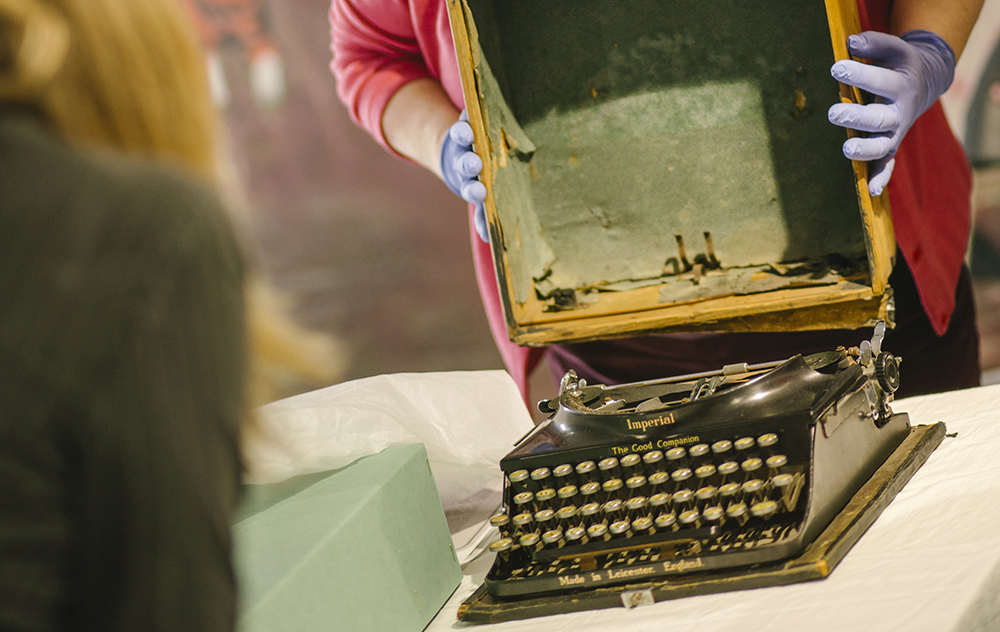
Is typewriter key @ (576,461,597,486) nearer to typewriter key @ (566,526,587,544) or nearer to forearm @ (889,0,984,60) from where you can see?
typewriter key @ (566,526,587,544)

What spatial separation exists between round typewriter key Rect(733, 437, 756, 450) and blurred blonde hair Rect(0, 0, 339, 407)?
1.82 feet

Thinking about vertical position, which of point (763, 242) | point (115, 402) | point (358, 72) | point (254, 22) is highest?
point (254, 22)

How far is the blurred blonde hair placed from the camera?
42 centimetres

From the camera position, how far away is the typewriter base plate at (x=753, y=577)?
0.82 meters

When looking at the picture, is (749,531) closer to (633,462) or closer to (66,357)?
(633,462)

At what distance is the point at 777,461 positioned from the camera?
0.86m

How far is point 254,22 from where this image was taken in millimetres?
3449

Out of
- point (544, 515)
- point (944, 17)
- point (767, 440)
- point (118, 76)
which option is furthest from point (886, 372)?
point (118, 76)

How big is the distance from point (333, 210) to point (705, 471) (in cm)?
288

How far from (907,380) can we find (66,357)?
1638 mm

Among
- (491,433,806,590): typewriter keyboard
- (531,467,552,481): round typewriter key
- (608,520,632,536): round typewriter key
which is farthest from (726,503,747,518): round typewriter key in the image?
(531,467,552,481): round typewriter key

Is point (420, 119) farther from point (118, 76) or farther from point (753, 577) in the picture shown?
point (118, 76)

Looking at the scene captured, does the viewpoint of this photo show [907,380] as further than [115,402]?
Yes

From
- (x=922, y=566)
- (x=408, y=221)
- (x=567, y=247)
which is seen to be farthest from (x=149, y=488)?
(x=408, y=221)
